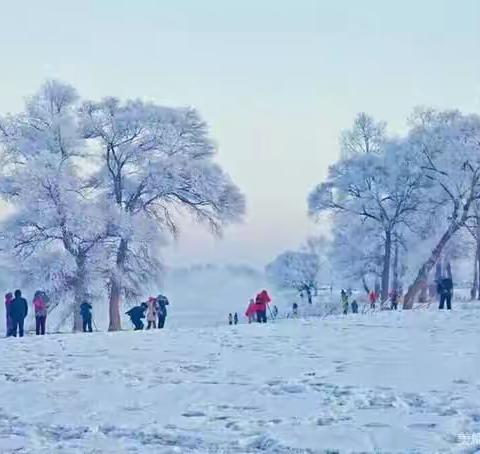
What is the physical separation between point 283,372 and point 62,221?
19005mm

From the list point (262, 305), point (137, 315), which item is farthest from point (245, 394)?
point (262, 305)

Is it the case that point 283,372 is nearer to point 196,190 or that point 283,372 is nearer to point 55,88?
point 196,190

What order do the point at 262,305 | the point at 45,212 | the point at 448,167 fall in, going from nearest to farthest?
1. the point at 262,305
2. the point at 45,212
3. the point at 448,167

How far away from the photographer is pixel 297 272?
96.1m

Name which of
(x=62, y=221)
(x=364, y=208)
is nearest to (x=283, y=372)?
(x=62, y=221)

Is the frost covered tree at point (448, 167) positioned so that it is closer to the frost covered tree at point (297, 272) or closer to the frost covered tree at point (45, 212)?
the frost covered tree at point (45, 212)

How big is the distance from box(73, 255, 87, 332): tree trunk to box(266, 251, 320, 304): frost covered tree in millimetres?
63597

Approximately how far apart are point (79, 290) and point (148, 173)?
5.49 metres

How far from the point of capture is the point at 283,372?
13.1m

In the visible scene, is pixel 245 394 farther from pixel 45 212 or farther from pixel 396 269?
pixel 396 269

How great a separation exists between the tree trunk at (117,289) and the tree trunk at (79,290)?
3.90ft

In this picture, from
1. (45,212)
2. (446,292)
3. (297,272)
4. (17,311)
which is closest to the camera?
(17,311)

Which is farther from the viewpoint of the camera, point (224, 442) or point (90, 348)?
point (90, 348)

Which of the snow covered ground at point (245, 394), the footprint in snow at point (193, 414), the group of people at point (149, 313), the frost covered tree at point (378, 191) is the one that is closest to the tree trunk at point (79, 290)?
the group of people at point (149, 313)
